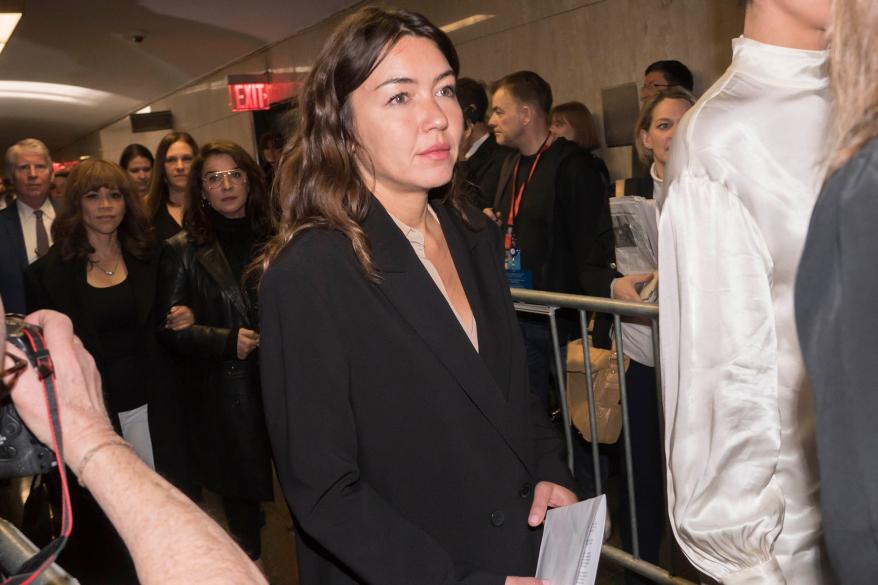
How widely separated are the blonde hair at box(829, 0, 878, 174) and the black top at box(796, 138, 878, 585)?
3 cm

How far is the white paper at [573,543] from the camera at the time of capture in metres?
1.70

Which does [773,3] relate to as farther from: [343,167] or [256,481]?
[256,481]

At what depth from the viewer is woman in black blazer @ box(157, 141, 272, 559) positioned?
3869 millimetres

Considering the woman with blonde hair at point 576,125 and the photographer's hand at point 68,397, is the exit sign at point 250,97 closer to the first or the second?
the woman with blonde hair at point 576,125

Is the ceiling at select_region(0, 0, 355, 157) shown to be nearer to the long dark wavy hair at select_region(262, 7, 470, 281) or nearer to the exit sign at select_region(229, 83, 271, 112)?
the exit sign at select_region(229, 83, 271, 112)

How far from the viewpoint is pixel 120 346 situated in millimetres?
4375

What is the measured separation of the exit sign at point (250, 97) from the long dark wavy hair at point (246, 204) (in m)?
10.8

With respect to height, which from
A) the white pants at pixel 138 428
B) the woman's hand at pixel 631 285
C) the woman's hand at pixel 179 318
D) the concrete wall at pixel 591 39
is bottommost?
the white pants at pixel 138 428

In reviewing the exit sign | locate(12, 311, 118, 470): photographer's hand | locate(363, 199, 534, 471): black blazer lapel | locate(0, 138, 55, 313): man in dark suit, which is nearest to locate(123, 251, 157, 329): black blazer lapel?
locate(0, 138, 55, 313): man in dark suit

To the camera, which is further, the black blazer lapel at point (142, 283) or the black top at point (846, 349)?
the black blazer lapel at point (142, 283)

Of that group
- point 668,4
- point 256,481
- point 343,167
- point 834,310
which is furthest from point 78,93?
point 834,310

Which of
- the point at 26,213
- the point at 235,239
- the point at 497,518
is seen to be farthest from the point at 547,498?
the point at 26,213

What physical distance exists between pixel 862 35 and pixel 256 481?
11.2 feet

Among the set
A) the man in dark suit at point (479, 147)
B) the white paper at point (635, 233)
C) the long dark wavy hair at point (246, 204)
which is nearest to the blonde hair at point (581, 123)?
the man in dark suit at point (479, 147)
